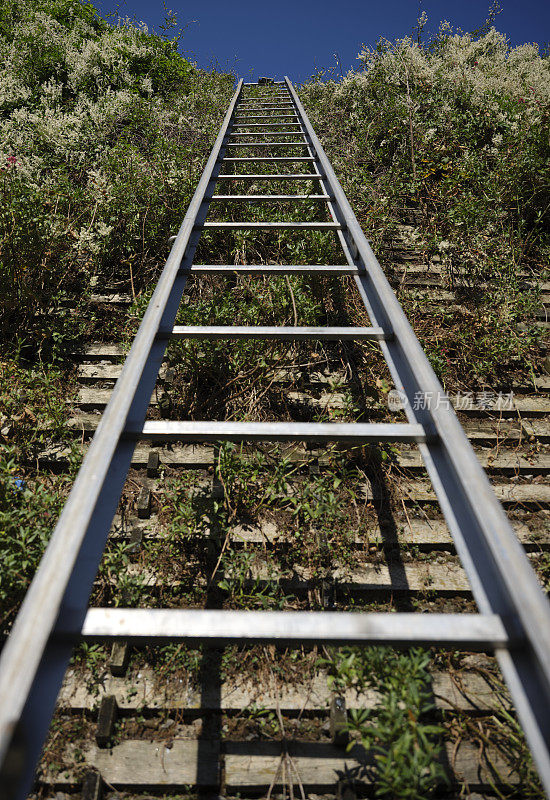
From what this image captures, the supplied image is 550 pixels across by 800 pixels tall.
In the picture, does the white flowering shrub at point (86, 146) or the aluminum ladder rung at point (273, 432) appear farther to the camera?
the white flowering shrub at point (86, 146)

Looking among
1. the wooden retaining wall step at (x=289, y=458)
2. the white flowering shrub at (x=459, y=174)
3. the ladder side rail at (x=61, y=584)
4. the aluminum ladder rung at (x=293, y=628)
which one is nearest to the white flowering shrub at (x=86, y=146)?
the wooden retaining wall step at (x=289, y=458)

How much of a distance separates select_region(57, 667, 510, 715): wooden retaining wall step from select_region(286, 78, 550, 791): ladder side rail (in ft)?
3.52

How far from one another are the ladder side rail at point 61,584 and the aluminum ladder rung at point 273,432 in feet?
0.27

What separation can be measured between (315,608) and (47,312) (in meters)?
2.75

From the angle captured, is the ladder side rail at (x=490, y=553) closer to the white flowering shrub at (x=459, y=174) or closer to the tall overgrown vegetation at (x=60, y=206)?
the tall overgrown vegetation at (x=60, y=206)

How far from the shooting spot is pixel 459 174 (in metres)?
4.75

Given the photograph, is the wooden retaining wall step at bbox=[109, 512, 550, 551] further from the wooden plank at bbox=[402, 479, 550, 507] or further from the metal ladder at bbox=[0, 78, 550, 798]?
the metal ladder at bbox=[0, 78, 550, 798]

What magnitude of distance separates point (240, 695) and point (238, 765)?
213mm

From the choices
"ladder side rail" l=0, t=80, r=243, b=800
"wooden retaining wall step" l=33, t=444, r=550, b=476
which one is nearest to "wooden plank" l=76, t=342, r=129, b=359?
"wooden retaining wall step" l=33, t=444, r=550, b=476

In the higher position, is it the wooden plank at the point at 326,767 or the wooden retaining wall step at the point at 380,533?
the wooden retaining wall step at the point at 380,533

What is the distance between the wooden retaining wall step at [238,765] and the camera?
157cm

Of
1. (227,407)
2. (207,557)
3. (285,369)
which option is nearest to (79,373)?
(227,407)

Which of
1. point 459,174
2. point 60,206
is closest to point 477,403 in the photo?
point 459,174

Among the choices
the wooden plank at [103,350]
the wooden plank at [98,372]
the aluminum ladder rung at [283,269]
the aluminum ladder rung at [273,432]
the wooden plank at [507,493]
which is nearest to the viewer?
the aluminum ladder rung at [273,432]
